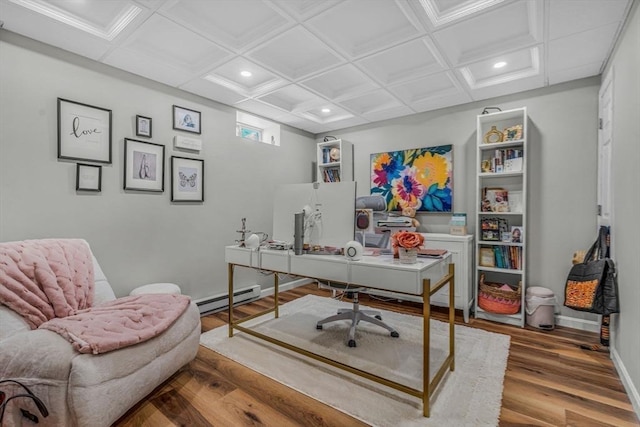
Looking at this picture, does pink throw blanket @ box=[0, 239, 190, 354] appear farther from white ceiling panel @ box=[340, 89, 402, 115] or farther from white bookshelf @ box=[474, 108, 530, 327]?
white bookshelf @ box=[474, 108, 530, 327]

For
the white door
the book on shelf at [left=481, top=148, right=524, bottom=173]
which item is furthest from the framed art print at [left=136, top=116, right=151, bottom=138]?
the white door

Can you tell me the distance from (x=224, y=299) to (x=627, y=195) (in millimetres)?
3591

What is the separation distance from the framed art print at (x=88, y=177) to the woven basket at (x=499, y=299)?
3777 millimetres

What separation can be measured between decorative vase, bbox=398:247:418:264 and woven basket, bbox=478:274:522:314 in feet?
5.96

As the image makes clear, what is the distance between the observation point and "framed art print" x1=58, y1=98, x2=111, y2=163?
2.38 m

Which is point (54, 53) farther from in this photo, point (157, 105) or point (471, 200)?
point (471, 200)

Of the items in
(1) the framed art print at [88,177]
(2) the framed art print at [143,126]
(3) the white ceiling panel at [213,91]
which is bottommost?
(1) the framed art print at [88,177]

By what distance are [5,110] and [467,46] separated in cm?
350

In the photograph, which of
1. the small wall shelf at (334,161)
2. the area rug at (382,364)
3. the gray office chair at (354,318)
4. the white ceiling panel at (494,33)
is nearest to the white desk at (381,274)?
the area rug at (382,364)

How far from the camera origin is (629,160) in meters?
1.88

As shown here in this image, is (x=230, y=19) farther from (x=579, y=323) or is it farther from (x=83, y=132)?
(x=579, y=323)

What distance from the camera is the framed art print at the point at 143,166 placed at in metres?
2.75

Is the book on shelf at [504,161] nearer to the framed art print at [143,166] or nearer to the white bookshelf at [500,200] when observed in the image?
the white bookshelf at [500,200]

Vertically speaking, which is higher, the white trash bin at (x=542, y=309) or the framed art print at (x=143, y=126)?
the framed art print at (x=143, y=126)
